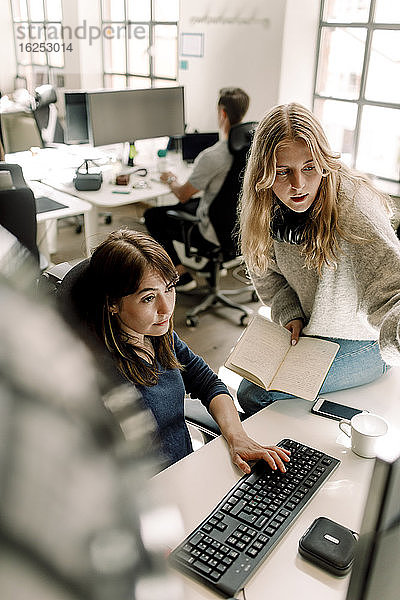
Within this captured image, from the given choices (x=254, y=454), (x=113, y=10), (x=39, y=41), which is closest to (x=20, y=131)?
(x=113, y=10)

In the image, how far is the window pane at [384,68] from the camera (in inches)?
134

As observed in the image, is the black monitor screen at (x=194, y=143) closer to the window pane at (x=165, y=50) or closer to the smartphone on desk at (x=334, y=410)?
the window pane at (x=165, y=50)

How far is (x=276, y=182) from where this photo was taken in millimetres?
1328

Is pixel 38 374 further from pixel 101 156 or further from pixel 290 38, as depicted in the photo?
pixel 290 38

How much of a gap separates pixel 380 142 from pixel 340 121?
1.07 ft

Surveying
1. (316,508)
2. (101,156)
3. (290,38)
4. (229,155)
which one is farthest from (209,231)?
(316,508)

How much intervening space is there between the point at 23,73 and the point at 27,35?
0.62 meters

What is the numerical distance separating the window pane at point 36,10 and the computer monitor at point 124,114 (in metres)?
0.80

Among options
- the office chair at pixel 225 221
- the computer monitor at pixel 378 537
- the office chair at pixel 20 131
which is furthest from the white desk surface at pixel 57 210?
the computer monitor at pixel 378 537

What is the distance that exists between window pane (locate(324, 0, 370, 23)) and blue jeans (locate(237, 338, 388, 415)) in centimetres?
277

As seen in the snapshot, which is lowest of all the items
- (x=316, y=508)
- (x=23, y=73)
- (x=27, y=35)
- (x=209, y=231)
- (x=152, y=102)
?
(x=209, y=231)

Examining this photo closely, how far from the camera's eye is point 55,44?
11.3 feet

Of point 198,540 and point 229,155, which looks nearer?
point 198,540

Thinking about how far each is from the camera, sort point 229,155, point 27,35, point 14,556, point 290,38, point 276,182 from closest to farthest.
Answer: point 14,556 < point 276,182 < point 27,35 < point 229,155 < point 290,38
